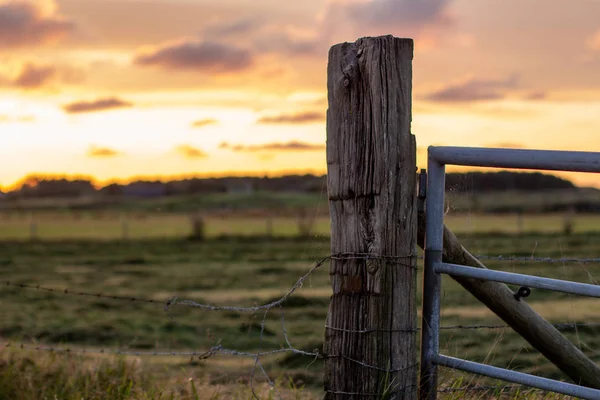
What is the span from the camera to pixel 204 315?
39.2ft

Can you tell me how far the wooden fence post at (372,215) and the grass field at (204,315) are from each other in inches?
15.8

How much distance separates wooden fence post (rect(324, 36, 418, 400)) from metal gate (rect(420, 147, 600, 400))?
94 millimetres

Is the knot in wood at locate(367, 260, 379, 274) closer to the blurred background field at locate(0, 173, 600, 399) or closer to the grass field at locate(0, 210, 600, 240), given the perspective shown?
the blurred background field at locate(0, 173, 600, 399)

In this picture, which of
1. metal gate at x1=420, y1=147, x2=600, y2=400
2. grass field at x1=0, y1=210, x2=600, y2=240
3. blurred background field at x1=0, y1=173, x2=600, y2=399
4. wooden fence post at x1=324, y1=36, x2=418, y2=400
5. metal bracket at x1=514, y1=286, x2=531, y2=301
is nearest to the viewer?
metal gate at x1=420, y1=147, x2=600, y2=400

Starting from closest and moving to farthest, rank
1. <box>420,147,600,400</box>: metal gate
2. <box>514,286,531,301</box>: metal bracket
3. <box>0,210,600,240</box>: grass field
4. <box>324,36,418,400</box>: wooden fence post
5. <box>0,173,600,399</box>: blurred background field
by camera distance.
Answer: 1. <box>420,147,600,400</box>: metal gate
2. <box>324,36,418,400</box>: wooden fence post
3. <box>514,286,531,301</box>: metal bracket
4. <box>0,173,600,399</box>: blurred background field
5. <box>0,210,600,240</box>: grass field

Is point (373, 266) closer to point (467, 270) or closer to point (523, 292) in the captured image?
point (467, 270)

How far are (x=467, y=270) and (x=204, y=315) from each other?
9187 mm

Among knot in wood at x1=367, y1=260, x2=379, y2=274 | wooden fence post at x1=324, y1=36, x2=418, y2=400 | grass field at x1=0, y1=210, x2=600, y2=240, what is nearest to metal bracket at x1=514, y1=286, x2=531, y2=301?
wooden fence post at x1=324, y1=36, x2=418, y2=400

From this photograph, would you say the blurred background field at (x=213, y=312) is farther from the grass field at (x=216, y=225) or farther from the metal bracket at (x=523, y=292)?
the grass field at (x=216, y=225)

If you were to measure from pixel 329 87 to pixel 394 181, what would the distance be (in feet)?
1.78

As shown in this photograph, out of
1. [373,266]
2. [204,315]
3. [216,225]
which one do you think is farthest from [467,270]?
[216,225]

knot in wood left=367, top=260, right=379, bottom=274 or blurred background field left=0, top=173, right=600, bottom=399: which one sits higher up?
knot in wood left=367, top=260, right=379, bottom=274

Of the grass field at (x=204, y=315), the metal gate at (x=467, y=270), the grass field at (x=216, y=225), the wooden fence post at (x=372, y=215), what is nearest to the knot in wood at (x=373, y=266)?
the wooden fence post at (x=372, y=215)

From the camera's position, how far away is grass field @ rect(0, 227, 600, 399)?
5.62 meters
